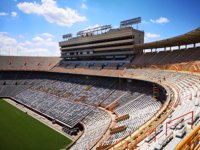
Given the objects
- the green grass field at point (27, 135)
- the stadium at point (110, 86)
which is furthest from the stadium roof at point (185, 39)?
the green grass field at point (27, 135)

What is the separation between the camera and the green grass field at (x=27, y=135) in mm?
26347

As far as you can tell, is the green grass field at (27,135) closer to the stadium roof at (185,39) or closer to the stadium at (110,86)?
the stadium at (110,86)

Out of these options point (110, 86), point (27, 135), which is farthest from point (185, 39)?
point (27, 135)

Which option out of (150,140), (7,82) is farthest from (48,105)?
(150,140)

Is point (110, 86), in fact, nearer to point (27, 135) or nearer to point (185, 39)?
point (185, 39)

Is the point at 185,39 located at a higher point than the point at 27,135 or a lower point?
higher

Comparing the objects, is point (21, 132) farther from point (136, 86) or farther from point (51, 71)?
point (51, 71)

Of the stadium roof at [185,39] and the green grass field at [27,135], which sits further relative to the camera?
the stadium roof at [185,39]

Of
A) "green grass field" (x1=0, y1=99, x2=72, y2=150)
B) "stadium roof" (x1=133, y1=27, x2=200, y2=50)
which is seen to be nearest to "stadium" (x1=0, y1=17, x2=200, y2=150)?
"stadium roof" (x1=133, y1=27, x2=200, y2=50)

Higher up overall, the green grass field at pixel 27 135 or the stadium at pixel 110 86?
the stadium at pixel 110 86

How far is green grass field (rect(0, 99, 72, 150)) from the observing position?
86.4 feet

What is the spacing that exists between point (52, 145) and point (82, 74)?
24961 millimetres

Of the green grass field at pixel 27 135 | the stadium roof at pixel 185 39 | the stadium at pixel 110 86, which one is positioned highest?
the stadium roof at pixel 185 39

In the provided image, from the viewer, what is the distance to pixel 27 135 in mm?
29953
